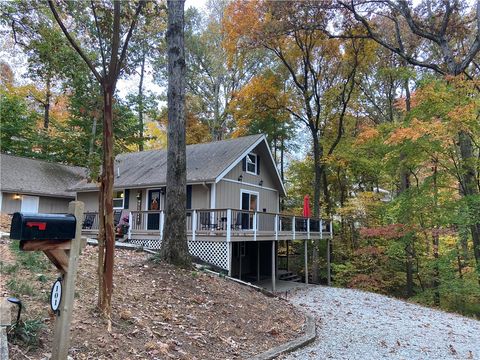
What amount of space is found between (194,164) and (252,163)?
9.42 ft

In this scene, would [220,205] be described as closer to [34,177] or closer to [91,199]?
[91,199]

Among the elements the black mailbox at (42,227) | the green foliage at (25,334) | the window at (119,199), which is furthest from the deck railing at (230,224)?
the black mailbox at (42,227)

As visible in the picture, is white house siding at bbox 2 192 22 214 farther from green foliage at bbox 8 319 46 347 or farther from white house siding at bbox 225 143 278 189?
green foliage at bbox 8 319 46 347

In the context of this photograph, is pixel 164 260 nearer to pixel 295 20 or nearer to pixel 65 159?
pixel 295 20

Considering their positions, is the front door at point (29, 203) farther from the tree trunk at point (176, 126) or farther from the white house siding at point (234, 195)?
the tree trunk at point (176, 126)

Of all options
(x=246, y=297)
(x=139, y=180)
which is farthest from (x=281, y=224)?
(x=246, y=297)

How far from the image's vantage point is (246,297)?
26.5 ft

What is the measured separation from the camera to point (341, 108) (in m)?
20.4

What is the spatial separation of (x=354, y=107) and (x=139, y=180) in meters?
12.9

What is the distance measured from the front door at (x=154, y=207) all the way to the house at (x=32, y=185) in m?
7.08

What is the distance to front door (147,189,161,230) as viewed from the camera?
15312 mm

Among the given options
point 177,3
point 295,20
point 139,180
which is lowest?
point 139,180

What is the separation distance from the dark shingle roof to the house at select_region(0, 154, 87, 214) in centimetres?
274

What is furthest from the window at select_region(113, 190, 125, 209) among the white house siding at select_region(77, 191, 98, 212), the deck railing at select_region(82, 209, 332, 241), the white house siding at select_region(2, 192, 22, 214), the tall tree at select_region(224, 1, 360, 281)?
the tall tree at select_region(224, 1, 360, 281)
